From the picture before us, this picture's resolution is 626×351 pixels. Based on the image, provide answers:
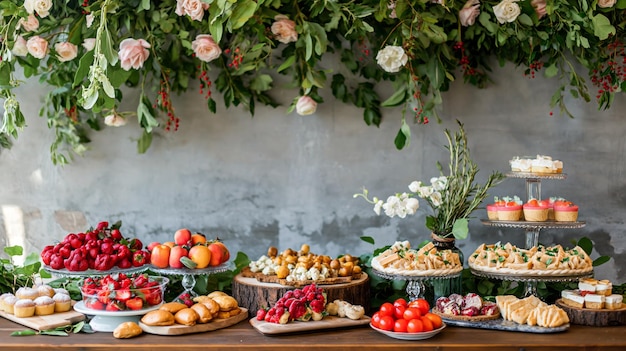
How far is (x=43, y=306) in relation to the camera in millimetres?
3080

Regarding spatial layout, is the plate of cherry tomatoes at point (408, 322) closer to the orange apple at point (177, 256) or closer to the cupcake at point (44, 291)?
the orange apple at point (177, 256)

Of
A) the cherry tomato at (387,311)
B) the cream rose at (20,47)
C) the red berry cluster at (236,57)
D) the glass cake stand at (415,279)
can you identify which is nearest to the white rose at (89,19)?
the cream rose at (20,47)

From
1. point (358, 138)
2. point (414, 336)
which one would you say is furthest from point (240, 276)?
point (358, 138)

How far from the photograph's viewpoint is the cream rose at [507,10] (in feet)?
12.3

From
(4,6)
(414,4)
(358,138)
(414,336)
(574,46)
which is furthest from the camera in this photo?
(358,138)

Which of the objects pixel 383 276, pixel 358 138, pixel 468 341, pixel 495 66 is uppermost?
pixel 495 66

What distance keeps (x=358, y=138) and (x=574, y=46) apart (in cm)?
139

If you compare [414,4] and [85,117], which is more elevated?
[414,4]

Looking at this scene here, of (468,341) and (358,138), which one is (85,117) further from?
(468,341)

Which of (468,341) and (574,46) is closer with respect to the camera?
(468,341)

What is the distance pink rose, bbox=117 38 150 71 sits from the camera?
12.1 ft

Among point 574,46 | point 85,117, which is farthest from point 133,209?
point 574,46

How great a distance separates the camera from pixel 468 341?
280cm

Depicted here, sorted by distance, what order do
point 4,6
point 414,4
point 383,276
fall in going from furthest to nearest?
point 414,4
point 4,6
point 383,276
